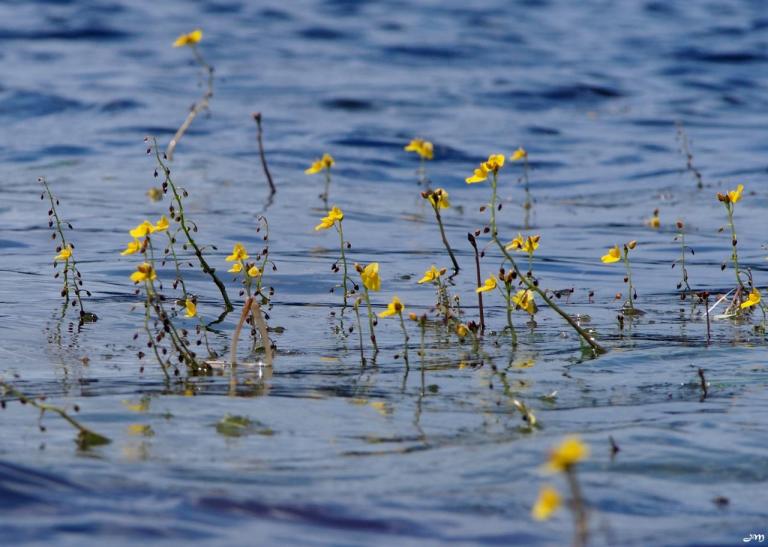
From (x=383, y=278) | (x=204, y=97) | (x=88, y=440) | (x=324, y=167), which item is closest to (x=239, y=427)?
(x=88, y=440)

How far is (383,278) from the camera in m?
6.14

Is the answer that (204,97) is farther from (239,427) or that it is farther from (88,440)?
(88,440)

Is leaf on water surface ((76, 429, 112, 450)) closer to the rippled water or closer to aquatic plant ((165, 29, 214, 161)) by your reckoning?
the rippled water

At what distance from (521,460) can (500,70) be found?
39.7ft

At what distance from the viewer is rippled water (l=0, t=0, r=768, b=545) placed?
10.0 feet

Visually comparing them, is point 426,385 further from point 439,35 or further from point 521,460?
point 439,35

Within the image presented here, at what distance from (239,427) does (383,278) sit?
2589mm

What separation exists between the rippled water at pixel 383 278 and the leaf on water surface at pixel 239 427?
3 cm

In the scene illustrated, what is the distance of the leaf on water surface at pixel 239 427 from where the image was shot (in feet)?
11.7

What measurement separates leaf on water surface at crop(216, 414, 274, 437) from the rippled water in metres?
0.03

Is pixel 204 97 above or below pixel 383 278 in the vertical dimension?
above

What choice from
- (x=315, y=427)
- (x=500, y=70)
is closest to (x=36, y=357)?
(x=315, y=427)

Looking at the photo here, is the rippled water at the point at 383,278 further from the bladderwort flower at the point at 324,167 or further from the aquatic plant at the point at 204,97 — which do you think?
the aquatic plant at the point at 204,97

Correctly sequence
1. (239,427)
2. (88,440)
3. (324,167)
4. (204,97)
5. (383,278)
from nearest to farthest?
(88,440), (239,427), (383,278), (204,97), (324,167)
